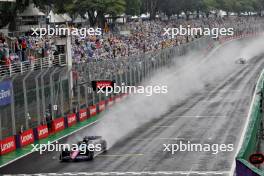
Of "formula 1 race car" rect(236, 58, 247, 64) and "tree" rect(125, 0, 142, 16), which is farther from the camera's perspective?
"formula 1 race car" rect(236, 58, 247, 64)

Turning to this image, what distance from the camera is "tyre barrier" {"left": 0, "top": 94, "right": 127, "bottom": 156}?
139 feet

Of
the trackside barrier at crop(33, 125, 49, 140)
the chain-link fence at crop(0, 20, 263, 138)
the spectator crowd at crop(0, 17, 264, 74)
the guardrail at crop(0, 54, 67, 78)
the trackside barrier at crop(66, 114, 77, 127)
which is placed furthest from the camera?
the trackside barrier at crop(66, 114, 77, 127)

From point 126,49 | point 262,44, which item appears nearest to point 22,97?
point 126,49

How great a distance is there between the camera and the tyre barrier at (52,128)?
42.4 metres

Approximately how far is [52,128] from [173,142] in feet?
30.2

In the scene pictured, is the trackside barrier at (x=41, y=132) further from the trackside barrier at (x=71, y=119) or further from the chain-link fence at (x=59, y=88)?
the trackside barrier at (x=71, y=119)

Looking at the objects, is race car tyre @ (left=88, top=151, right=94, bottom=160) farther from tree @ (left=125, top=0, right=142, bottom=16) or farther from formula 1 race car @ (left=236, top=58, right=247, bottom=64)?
formula 1 race car @ (left=236, top=58, right=247, bottom=64)

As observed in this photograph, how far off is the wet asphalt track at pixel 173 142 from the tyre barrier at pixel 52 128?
1714 mm

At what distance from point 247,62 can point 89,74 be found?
6373cm

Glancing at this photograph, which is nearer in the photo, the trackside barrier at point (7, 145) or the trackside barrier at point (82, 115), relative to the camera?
the trackside barrier at point (7, 145)

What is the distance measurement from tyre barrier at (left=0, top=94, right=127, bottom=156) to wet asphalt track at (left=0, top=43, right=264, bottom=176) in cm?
171

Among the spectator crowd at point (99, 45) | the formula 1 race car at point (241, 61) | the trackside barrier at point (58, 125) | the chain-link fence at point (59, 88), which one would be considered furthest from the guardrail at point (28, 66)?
the formula 1 race car at point (241, 61)

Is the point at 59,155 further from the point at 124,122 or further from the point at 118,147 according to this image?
the point at 124,122

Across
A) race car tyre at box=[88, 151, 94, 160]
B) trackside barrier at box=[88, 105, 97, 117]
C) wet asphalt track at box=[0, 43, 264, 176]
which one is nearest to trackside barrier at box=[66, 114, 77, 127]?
trackside barrier at box=[88, 105, 97, 117]
